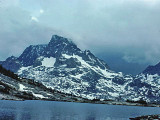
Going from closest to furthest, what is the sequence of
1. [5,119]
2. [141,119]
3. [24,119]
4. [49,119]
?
[5,119]
[24,119]
[49,119]
[141,119]

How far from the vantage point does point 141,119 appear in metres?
111

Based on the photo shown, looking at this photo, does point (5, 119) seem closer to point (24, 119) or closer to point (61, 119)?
point (24, 119)

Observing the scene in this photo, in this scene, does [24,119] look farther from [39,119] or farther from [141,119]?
[141,119]

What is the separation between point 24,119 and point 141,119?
52431 mm

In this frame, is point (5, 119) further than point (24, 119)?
No

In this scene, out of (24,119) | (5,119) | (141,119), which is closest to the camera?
(5,119)

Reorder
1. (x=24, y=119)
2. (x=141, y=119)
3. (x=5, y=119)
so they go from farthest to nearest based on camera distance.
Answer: (x=141, y=119) < (x=24, y=119) < (x=5, y=119)

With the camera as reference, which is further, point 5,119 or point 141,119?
point 141,119

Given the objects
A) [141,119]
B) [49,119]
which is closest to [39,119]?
[49,119]

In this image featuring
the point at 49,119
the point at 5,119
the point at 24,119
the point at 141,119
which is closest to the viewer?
the point at 5,119

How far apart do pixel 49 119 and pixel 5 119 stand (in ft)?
64.6

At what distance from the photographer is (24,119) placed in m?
91.9

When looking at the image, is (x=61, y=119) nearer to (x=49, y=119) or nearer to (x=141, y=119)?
(x=49, y=119)

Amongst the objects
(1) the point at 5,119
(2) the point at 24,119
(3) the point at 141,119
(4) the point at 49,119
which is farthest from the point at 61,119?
(3) the point at 141,119
